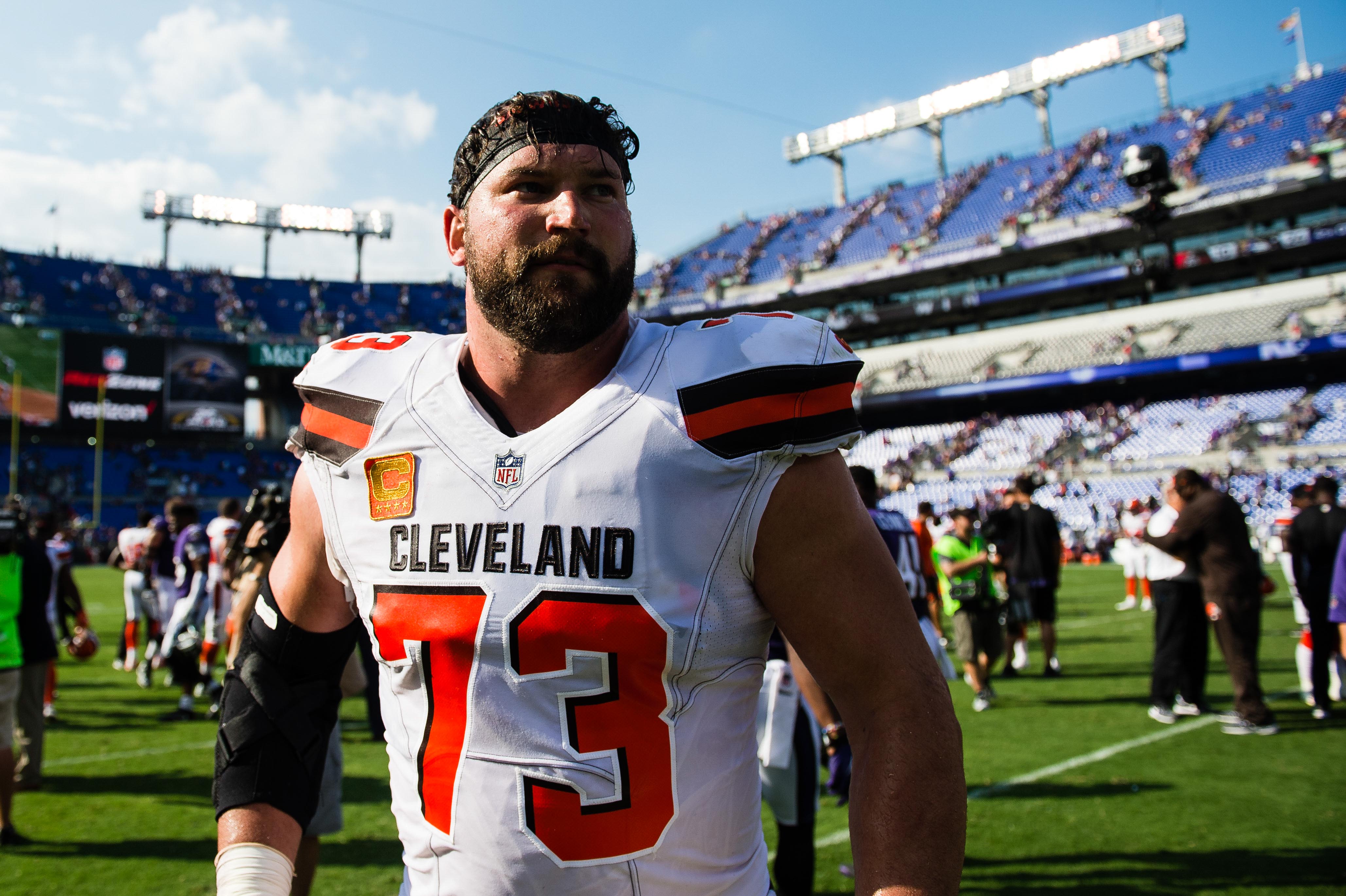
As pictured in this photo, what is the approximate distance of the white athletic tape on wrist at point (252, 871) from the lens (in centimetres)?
148

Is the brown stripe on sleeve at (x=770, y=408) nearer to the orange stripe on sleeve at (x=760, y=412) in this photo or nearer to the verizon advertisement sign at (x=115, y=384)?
the orange stripe on sleeve at (x=760, y=412)

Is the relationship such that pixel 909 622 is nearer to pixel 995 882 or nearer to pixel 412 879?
pixel 412 879

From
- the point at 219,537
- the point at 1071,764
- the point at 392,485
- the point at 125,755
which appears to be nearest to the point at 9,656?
the point at 125,755

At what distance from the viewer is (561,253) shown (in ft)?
4.90

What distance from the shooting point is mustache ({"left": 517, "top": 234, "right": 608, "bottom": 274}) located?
149 cm

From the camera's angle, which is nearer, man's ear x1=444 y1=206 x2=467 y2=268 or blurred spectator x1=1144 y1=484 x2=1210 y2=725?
man's ear x1=444 y1=206 x2=467 y2=268

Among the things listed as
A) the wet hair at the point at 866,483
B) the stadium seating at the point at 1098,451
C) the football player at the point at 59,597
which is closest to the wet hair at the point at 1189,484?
the wet hair at the point at 866,483

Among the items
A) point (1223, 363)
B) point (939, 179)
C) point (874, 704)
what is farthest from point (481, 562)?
point (939, 179)

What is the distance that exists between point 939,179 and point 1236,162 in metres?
14.0

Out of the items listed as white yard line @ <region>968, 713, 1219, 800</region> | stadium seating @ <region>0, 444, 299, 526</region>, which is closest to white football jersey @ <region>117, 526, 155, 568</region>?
white yard line @ <region>968, 713, 1219, 800</region>

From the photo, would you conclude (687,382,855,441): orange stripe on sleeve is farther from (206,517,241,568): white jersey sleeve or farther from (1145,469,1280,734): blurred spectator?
(1145,469,1280,734): blurred spectator

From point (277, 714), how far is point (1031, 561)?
9519 millimetres

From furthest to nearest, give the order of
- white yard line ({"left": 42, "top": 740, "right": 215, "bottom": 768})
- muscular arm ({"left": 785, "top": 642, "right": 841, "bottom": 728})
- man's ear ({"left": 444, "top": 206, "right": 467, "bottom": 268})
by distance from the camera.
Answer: white yard line ({"left": 42, "top": 740, "right": 215, "bottom": 768}) → muscular arm ({"left": 785, "top": 642, "right": 841, "bottom": 728}) → man's ear ({"left": 444, "top": 206, "right": 467, "bottom": 268})

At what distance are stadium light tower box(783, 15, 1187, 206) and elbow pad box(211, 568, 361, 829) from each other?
151 ft
